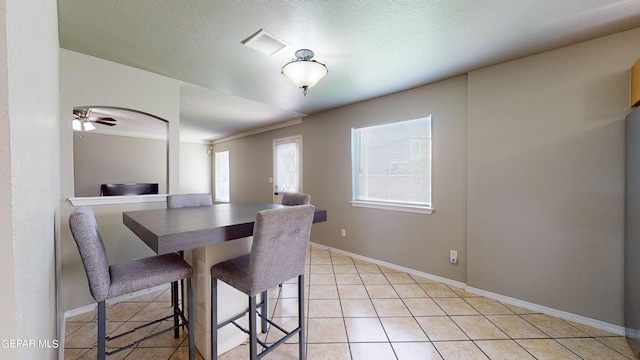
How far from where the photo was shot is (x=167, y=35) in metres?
1.83

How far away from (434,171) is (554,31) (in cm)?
148

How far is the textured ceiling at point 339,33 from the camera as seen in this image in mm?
1543

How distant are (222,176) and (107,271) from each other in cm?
569

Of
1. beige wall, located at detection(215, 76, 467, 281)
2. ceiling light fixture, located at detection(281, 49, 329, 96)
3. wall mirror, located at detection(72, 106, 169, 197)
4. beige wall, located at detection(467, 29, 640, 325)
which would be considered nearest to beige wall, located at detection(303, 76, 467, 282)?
beige wall, located at detection(215, 76, 467, 281)

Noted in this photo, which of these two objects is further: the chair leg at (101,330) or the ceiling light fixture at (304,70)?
the ceiling light fixture at (304,70)

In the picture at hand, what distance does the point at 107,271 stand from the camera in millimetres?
1202

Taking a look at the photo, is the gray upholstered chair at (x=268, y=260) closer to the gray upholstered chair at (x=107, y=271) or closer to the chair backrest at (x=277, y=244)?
the chair backrest at (x=277, y=244)

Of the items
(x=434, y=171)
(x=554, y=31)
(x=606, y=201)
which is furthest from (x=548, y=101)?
(x=434, y=171)

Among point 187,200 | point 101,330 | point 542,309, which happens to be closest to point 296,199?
point 187,200

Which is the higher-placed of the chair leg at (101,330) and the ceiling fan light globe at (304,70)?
the ceiling fan light globe at (304,70)

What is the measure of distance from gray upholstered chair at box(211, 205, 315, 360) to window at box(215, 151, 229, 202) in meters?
5.35

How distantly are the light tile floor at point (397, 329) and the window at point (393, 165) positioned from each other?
3.46ft

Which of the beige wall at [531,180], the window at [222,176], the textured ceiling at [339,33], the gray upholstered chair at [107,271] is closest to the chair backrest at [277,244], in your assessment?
the gray upholstered chair at [107,271]

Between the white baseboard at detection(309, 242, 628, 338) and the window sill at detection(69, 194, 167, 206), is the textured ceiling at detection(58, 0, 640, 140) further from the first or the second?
the white baseboard at detection(309, 242, 628, 338)
